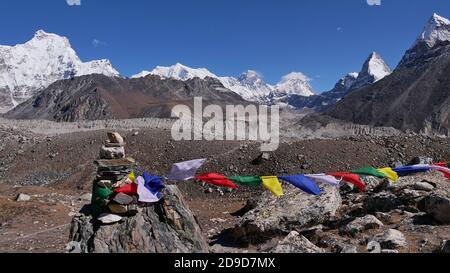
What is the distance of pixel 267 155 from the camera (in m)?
25.7

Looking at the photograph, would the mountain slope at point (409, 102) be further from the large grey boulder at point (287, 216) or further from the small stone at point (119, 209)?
the small stone at point (119, 209)

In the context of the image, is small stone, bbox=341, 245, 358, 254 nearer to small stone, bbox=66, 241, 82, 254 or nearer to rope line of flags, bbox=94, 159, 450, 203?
rope line of flags, bbox=94, 159, 450, 203

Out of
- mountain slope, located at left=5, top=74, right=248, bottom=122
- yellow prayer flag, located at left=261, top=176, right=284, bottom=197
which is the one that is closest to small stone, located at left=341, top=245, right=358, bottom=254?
yellow prayer flag, located at left=261, top=176, right=284, bottom=197

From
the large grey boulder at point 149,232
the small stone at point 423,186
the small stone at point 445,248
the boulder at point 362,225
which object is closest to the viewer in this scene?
the small stone at point 445,248

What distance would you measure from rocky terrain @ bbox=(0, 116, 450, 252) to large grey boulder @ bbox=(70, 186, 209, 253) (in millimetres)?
608

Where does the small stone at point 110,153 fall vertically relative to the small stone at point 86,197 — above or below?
above

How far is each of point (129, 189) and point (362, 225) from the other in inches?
236

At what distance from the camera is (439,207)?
34.1 ft

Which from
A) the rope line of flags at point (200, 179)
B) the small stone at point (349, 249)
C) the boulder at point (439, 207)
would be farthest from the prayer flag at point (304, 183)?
the boulder at point (439, 207)

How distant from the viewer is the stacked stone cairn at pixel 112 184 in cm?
871

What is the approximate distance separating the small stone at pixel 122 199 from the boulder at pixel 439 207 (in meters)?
7.46

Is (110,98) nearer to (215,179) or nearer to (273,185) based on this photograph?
(215,179)

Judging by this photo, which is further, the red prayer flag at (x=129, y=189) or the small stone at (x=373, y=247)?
the small stone at (x=373, y=247)

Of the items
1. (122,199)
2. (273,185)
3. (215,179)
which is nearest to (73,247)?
(122,199)
